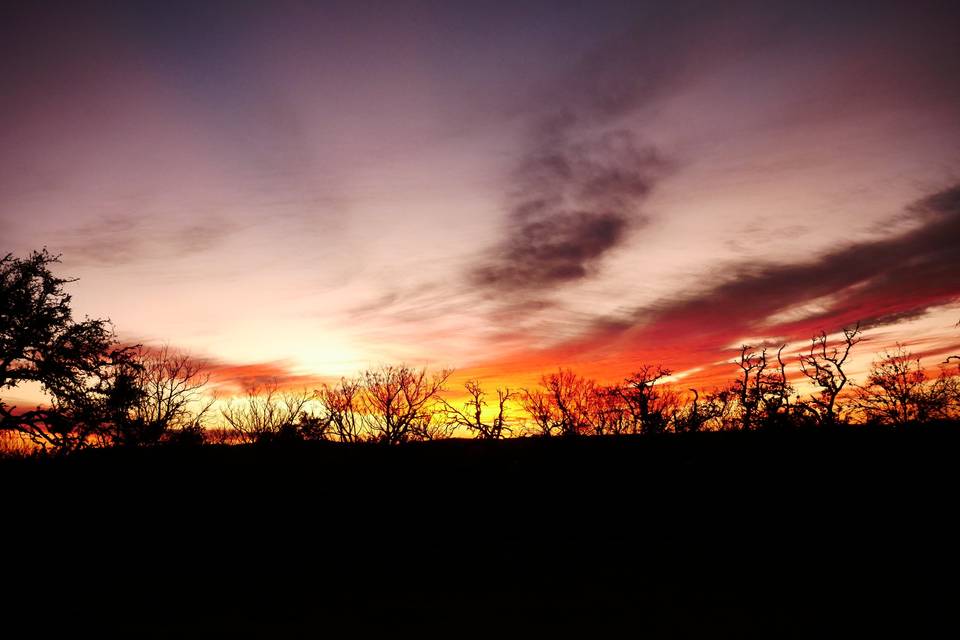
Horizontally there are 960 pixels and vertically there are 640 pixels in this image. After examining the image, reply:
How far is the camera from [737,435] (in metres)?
16.2

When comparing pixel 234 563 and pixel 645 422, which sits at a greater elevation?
pixel 645 422

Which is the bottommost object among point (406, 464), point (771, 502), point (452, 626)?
point (452, 626)

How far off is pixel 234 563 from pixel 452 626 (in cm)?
633

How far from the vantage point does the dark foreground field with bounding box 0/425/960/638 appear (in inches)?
322

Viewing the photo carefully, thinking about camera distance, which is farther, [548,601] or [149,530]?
[149,530]

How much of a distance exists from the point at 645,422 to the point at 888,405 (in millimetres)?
→ 13793

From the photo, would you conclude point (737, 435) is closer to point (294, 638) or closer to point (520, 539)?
point (520, 539)

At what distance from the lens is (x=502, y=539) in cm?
1233

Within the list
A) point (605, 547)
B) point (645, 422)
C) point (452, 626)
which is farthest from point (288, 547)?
point (645, 422)

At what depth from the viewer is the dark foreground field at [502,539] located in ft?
26.8

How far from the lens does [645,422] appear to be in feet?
102

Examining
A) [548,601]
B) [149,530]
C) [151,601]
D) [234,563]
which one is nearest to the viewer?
[548,601]

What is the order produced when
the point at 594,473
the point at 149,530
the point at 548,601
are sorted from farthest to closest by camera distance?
the point at 594,473, the point at 149,530, the point at 548,601

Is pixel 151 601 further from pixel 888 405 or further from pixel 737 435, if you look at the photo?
pixel 888 405
